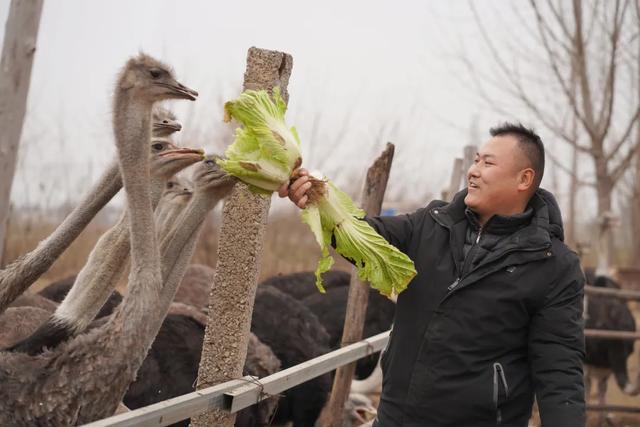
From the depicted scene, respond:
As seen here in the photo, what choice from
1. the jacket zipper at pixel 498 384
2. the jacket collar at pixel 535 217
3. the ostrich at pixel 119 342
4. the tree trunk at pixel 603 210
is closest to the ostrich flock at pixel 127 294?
the ostrich at pixel 119 342

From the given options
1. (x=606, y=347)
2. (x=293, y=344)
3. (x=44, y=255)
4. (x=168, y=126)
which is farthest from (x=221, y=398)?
(x=606, y=347)

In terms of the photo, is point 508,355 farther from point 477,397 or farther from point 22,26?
point 22,26

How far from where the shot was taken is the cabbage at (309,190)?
2592 millimetres

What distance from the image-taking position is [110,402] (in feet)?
9.45

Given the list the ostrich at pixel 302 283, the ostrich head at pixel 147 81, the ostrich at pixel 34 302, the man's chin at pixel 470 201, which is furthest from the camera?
the ostrich at pixel 302 283

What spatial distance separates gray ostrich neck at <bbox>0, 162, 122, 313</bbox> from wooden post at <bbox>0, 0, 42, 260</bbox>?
806 millimetres

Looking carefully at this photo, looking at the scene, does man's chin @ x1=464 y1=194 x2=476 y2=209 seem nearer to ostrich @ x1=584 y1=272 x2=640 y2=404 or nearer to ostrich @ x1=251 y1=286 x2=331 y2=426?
ostrich @ x1=251 y1=286 x2=331 y2=426

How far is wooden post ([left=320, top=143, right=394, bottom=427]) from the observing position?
15.4 feet

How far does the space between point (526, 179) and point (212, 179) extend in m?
1.12

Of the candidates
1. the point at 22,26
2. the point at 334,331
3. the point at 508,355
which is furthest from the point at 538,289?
the point at 334,331

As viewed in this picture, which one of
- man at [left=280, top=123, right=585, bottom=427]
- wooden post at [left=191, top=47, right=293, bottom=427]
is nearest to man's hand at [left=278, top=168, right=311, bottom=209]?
man at [left=280, top=123, right=585, bottom=427]

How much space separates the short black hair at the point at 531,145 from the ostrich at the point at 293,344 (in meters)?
2.55

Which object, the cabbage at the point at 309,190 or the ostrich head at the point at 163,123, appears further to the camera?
the ostrich head at the point at 163,123

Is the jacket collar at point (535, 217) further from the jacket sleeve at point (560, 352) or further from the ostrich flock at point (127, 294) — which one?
the ostrich flock at point (127, 294)
